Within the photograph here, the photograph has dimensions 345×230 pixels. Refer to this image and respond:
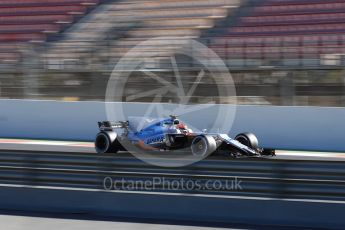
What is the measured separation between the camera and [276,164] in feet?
20.9

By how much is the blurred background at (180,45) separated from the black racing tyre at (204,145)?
4.65 metres

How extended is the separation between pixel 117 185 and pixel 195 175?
871 millimetres

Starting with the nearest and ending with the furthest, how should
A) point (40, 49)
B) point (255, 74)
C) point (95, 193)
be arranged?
1. point (95, 193)
2. point (255, 74)
3. point (40, 49)

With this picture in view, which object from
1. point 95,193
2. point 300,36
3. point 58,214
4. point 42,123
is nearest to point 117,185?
point 95,193

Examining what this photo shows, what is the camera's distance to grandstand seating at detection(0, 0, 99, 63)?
22.0m

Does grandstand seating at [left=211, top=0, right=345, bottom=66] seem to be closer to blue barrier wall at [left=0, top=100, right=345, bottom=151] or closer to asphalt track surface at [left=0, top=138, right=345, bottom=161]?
blue barrier wall at [left=0, top=100, right=345, bottom=151]

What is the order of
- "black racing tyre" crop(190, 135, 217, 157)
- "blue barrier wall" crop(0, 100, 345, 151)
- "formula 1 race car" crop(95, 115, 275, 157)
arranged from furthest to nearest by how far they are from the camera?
1. "blue barrier wall" crop(0, 100, 345, 151)
2. "formula 1 race car" crop(95, 115, 275, 157)
3. "black racing tyre" crop(190, 135, 217, 157)

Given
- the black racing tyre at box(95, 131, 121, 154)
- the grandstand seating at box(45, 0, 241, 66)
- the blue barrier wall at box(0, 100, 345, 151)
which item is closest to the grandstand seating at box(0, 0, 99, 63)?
the grandstand seating at box(45, 0, 241, 66)

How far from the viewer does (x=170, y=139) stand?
37.6 feet

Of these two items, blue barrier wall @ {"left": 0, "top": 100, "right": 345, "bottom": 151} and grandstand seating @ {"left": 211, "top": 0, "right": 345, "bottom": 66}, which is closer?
blue barrier wall @ {"left": 0, "top": 100, "right": 345, "bottom": 151}

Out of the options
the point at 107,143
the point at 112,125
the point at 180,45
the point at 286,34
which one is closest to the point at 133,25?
the point at 180,45

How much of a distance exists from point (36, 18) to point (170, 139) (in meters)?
12.8

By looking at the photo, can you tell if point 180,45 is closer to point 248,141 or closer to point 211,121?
point 211,121

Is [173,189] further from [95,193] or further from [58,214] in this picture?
[58,214]
